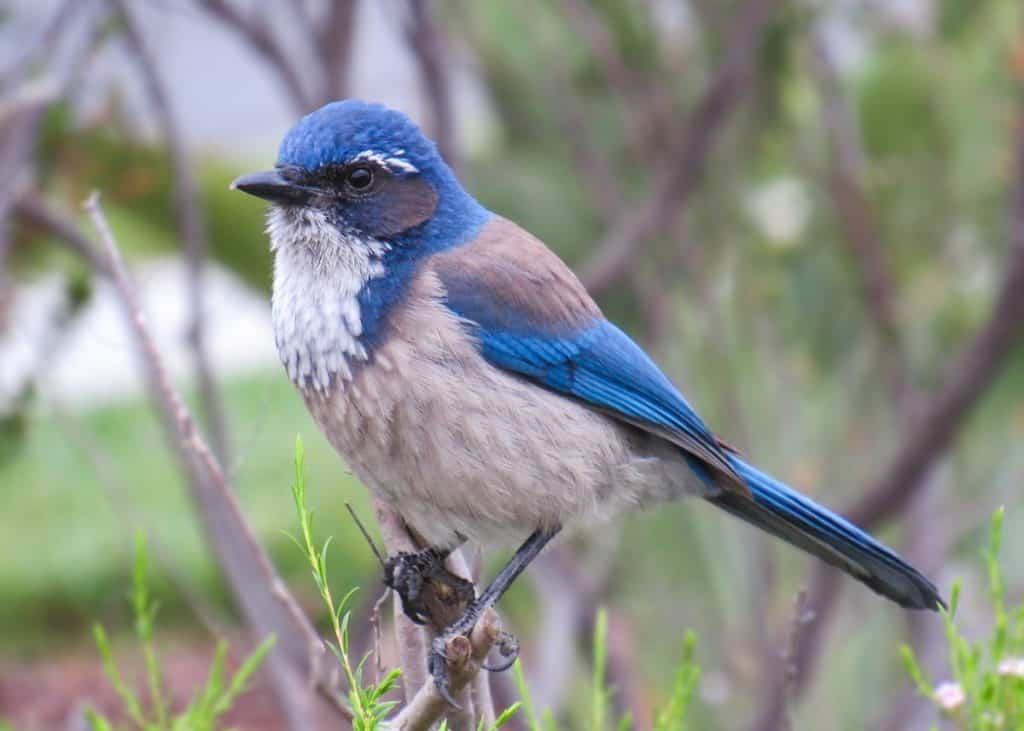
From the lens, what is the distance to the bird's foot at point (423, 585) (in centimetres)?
296

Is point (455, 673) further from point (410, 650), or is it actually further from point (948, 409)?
point (948, 409)

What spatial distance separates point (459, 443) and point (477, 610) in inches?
15.1

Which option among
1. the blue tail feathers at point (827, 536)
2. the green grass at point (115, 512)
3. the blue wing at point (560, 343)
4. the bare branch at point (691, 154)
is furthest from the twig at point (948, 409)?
the green grass at point (115, 512)

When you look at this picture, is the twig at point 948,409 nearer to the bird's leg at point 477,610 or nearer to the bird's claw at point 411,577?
the bird's leg at point 477,610

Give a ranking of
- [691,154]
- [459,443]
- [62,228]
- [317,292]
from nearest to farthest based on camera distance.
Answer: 1. [459,443]
2. [317,292]
3. [62,228]
4. [691,154]

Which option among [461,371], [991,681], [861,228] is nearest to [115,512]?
[861,228]

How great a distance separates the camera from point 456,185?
3582mm

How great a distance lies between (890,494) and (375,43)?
6784 millimetres

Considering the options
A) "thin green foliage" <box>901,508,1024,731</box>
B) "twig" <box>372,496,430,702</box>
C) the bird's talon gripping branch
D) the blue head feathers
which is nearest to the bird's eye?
the blue head feathers

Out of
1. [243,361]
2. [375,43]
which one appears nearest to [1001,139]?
[375,43]

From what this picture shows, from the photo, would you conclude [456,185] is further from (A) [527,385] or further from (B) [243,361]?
(B) [243,361]

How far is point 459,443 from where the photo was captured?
126 inches

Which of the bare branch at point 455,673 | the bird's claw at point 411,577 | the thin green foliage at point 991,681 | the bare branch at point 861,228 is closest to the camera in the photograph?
the bare branch at point 455,673

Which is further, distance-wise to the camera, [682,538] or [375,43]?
[375,43]
